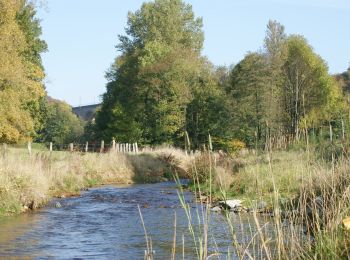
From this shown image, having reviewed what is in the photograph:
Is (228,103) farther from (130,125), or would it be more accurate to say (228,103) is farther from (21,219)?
(21,219)

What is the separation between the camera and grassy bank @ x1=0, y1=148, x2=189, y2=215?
1678 centimetres

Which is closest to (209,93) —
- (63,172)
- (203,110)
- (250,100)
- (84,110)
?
(203,110)

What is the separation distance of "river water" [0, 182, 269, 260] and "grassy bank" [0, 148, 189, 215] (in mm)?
678

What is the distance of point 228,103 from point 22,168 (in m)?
28.4

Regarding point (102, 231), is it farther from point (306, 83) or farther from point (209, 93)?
point (306, 83)

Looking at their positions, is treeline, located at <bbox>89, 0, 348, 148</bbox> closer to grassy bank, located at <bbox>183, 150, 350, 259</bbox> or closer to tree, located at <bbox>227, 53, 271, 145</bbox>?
tree, located at <bbox>227, 53, 271, 145</bbox>

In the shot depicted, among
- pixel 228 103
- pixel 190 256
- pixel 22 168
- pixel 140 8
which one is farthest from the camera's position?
pixel 140 8

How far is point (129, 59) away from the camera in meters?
58.8

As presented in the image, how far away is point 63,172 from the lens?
2397cm

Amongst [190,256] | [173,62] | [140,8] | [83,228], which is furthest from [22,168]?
[140,8]

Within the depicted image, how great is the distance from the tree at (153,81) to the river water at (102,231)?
3068cm

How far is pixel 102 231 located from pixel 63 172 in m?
11.0

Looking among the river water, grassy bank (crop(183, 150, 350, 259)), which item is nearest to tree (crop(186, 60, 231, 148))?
grassy bank (crop(183, 150, 350, 259))

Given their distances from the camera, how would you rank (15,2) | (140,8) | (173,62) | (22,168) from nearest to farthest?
(22,168) < (15,2) < (173,62) < (140,8)
